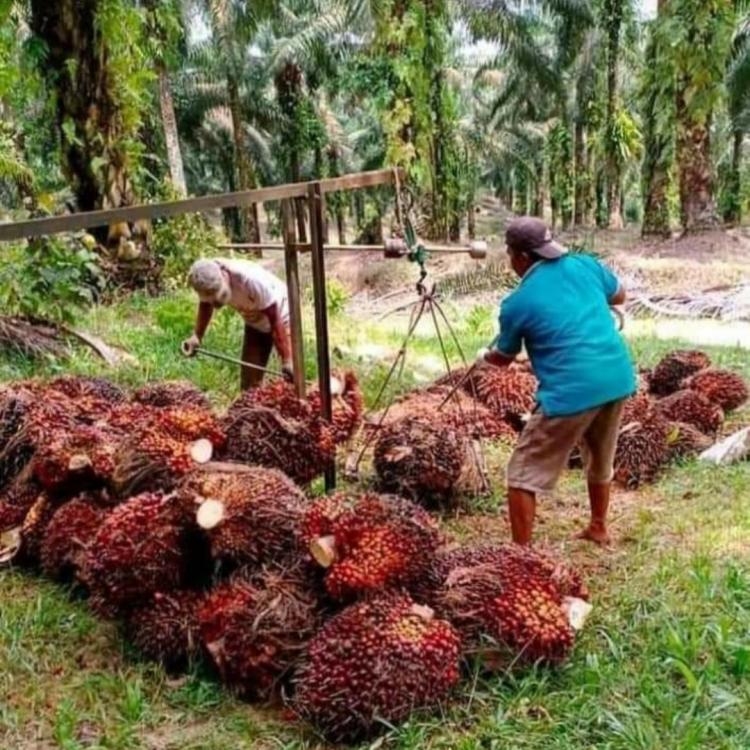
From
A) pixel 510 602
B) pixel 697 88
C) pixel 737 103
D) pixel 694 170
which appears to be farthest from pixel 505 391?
pixel 737 103

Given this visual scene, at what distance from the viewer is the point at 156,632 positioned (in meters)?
2.55

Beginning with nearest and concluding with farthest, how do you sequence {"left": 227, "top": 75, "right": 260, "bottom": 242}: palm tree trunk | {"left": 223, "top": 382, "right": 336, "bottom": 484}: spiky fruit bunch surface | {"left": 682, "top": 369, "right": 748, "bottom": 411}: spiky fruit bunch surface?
{"left": 223, "top": 382, "right": 336, "bottom": 484}: spiky fruit bunch surface → {"left": 682, "top": 369, "right": 748, "bottom": 411}: spiky fruit bunch surface → {"left": 227, "top": 75, "right": 260, "bottom": 242}: palm tree trunk

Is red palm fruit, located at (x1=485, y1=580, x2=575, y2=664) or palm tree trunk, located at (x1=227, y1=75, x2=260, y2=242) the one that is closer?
red palm fruit, located at (x1=485, y1=580, x2=575, y2=664)

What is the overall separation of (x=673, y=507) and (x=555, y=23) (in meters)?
18.9

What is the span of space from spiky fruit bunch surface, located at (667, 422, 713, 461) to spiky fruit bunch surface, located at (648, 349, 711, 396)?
30.6 inches

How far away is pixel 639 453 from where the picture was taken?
4.14m

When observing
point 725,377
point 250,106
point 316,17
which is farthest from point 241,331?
point 250,106

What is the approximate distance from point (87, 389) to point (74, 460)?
110 centimetres

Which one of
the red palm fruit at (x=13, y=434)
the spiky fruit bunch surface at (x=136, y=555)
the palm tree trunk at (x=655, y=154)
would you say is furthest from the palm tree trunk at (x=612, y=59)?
the spiky fruit bunch surface at (x=136, y=555)

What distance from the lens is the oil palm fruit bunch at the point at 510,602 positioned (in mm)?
2326

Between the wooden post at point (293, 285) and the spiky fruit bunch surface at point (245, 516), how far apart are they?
1.04m

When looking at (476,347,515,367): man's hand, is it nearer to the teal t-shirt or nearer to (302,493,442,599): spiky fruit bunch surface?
the teal t-shirt

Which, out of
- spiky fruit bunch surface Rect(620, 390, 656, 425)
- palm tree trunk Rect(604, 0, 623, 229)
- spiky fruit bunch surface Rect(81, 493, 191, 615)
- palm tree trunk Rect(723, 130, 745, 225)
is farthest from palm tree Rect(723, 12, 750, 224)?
spiky fruit bunch surface Rect(81, 493, 191, 615)

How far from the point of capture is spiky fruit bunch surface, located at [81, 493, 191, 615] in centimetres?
262
